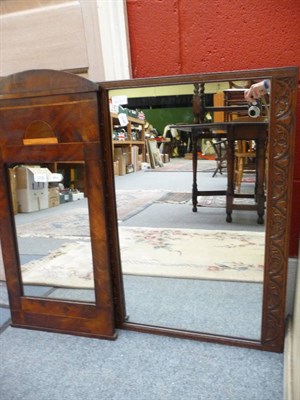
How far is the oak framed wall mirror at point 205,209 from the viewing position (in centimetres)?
85

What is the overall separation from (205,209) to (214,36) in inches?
27.9

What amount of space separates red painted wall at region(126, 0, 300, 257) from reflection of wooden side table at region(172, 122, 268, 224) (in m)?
0.13

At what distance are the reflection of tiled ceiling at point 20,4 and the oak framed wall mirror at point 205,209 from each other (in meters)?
0.46

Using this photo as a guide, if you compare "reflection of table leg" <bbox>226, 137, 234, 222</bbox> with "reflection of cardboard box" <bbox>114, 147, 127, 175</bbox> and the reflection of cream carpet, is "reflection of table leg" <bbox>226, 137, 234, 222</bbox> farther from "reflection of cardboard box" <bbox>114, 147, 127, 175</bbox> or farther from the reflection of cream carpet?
"reflection of cardboard box" <bbox>114, 147, 127, 175</bbox>

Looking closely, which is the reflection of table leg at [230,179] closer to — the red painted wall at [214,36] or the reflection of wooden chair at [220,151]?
the reflection of wooden chair at [220,151]

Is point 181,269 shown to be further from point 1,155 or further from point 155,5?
point 155,5

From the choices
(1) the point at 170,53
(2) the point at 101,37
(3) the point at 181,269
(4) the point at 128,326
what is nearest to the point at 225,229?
(3) the point at 181,269

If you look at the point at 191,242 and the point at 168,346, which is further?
the point at 191,242

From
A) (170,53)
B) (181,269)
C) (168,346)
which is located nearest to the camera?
(168,346)

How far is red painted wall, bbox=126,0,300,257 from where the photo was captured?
3.17 feet

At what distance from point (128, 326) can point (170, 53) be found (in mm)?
905

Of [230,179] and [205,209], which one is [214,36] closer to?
[230,179]

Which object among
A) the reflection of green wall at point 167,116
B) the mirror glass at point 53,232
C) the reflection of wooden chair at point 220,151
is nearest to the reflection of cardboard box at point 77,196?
the mirror glass at point 53,232

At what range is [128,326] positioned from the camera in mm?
1050
